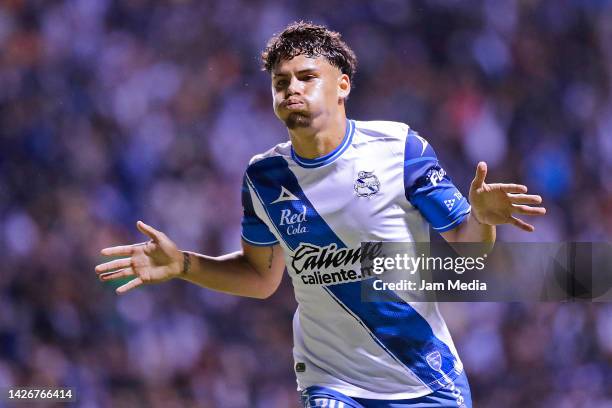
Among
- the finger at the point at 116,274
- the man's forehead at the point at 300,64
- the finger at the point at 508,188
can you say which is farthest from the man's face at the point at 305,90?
the finger at the point at 116,274

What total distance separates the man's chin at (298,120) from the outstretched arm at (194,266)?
69cm

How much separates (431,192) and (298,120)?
1.98ft

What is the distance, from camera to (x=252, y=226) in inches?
155

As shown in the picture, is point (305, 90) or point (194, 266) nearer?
point (305, 90)

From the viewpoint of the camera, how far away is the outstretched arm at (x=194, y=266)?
3.68m

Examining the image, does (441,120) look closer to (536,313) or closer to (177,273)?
(536,313)

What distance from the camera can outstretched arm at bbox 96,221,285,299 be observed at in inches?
145

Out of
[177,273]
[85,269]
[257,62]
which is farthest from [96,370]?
[177,273]

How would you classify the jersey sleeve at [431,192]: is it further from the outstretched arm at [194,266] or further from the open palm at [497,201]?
the outstretched arm at [194,266]

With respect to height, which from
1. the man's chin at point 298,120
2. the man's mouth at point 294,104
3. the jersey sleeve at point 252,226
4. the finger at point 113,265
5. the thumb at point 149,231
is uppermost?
the man's mouth at point 294,104

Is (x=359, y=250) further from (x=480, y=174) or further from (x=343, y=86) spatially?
(x=343, y=86)

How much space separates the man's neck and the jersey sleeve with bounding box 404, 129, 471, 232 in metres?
0.30

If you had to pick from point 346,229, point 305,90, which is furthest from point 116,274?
point 305,90

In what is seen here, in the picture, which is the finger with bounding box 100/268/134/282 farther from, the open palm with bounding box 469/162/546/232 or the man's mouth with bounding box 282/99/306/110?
the open palm with bounding box 469/162/546/232
